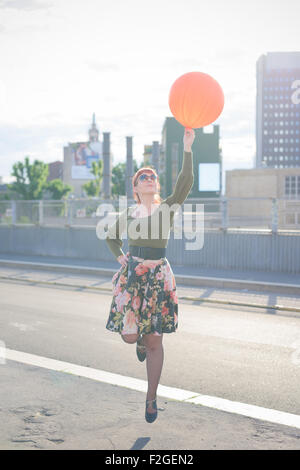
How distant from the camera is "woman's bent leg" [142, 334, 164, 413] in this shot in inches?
151

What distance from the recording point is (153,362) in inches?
152

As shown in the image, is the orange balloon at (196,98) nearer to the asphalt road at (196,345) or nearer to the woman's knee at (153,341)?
the woman's knee at (153,341)

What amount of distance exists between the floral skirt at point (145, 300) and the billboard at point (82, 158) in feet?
363

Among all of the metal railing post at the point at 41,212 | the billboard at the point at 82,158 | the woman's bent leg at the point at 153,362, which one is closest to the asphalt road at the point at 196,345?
the woman's bent leg at the point at 153,362

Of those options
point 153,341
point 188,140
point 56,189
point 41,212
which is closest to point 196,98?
point 188,140

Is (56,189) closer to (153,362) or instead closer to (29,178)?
(29,178)

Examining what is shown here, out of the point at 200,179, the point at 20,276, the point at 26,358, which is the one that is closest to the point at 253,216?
the point at 20,276

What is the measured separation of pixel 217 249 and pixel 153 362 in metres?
10.3

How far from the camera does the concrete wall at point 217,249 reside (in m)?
12.9

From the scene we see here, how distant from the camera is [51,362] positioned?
553cm

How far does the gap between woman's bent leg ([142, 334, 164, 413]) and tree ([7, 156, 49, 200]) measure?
55.4 m

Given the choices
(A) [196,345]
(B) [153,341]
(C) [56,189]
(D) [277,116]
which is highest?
(D) [277,116]

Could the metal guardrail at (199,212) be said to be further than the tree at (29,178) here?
No

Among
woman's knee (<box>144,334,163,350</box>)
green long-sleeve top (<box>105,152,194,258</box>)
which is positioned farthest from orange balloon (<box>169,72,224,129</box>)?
woman's knee (<box>144,334,163,350</box>)
